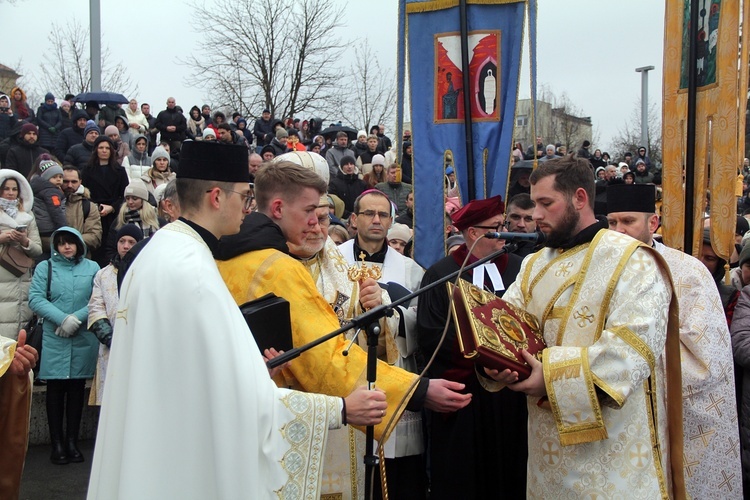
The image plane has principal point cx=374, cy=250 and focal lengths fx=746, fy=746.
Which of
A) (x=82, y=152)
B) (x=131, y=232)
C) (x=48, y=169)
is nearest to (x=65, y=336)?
(x=131, y=232)

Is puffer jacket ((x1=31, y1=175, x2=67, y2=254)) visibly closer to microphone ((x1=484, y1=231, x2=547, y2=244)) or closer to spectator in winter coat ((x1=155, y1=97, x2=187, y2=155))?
microphone ((x1=484, y1=231, x2=547, y2=244))

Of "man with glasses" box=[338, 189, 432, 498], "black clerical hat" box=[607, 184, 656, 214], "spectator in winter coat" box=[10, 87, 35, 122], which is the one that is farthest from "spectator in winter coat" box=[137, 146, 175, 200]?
"black clerical hat" box=[607, 184, 656, 214]

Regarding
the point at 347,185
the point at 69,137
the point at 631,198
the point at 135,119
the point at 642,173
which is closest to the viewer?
the point at 631,198

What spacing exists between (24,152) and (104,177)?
201 cm

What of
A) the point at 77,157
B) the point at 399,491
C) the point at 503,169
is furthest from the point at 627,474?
the point at 77,157

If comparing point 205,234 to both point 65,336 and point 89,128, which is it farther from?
point 89,128

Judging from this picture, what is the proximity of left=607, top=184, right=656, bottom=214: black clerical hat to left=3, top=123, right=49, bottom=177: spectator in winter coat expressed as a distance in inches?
367

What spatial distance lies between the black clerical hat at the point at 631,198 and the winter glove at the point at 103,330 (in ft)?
14.5

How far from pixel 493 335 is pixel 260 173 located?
4.65ft

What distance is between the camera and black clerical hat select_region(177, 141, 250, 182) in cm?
291

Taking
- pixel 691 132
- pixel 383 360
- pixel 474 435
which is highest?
pixel 691 132

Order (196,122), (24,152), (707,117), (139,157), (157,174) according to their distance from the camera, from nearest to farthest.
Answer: (707,117) → (157,174) → (24,152) → (139,157) → (196,122)

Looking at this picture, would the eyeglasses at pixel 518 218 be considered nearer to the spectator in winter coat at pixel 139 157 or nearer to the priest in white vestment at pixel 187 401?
the priest in white vestment at pixel 187 401

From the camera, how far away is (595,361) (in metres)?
3.35
